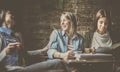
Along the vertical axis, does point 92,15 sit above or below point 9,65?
above

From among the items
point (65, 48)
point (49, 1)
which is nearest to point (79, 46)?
point (65, 48)

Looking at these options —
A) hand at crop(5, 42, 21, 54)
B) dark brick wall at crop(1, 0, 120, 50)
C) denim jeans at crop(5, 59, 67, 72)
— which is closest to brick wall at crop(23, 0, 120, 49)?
dark brick wall at crop(1, 0, 120, 50)

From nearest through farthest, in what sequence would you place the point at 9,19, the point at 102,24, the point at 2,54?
the point at 2,54, the point at 9,19, the point at 102,24

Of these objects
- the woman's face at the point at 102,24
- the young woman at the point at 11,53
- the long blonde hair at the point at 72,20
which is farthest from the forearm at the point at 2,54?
the woman's face at the point at 102,24

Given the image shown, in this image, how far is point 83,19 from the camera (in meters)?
5.86

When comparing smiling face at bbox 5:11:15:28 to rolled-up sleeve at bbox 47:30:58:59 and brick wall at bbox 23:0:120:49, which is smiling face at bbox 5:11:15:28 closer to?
brick wall at bbox 23:0:120:49

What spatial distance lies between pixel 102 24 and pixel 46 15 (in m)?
0.78

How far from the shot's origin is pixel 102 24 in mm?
5914

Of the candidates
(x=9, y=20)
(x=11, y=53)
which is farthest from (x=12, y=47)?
(x=9, y=20)

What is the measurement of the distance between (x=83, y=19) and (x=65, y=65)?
686 mm

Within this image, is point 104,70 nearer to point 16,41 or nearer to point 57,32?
point 57,32

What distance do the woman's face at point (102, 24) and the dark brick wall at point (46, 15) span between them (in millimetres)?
91

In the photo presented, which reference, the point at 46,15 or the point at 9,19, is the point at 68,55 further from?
the point at 9,19

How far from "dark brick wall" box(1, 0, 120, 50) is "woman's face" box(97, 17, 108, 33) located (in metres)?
0.09
